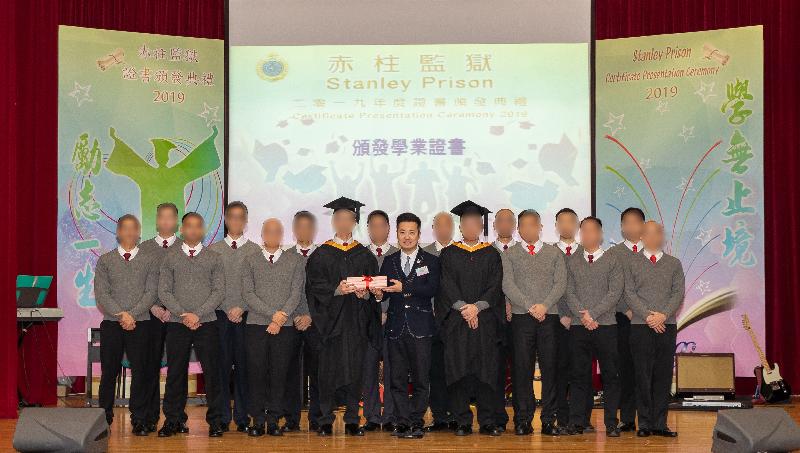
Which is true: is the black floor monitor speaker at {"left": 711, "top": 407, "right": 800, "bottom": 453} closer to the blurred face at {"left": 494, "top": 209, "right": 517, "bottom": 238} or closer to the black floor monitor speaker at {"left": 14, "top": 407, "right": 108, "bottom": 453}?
the blurred face at {"left": 494, "top": 209, "right": 517, "bottom": 238}

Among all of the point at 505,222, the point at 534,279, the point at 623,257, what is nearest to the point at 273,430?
the point at 534,279

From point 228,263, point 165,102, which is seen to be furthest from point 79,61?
point 228,263

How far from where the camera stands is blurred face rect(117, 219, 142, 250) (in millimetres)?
6188

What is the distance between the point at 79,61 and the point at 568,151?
4.28m

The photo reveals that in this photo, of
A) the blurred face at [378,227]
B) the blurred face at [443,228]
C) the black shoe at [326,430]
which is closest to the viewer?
the black shoe at [326,430]

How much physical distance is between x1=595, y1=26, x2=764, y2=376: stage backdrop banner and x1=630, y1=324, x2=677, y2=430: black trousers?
259 cm

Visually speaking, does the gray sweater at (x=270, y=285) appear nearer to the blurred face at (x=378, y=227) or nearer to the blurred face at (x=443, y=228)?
the blurred face at (x=378, y=227)

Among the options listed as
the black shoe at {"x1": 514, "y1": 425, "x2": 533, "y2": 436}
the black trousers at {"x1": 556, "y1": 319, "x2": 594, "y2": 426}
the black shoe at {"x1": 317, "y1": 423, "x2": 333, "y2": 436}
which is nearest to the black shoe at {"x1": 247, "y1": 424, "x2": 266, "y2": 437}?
the black shoe at {"x1": 317, "y1": 423, "x2": 333, "y2": 436}

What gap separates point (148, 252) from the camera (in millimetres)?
6242

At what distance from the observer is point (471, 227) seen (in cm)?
630

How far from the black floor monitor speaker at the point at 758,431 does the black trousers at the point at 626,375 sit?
4.19ft

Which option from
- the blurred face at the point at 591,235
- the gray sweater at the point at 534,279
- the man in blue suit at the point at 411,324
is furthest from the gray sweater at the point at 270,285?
the blurred face at the point at 591,235

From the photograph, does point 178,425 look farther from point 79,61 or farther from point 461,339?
point 79,61

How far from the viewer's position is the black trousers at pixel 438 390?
6.52m
